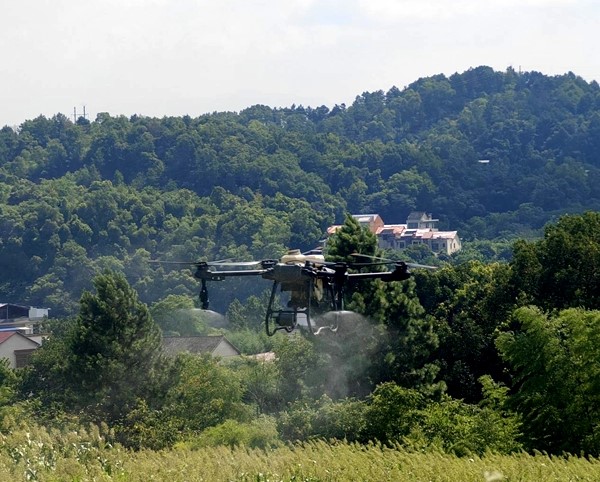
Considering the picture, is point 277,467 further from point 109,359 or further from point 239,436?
point 109,359

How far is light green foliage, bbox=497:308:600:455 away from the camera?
2850cm

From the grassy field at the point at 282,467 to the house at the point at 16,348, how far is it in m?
54.7

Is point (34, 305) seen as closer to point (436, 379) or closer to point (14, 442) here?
point (436, 379)

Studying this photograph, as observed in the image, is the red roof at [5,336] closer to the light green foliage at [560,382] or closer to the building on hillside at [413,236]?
the light green foliage at [560,382]

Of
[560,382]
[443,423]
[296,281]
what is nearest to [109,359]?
[443,423]

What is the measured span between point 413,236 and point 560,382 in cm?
13439

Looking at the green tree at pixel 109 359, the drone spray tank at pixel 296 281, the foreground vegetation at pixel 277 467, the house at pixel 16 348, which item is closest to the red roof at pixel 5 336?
the house at pixel 16 348

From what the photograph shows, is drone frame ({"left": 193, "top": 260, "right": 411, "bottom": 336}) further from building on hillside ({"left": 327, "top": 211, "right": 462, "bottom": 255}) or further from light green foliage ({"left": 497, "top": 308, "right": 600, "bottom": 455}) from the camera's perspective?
building on hillside ({"left": 327, "top": 211, "right": 462, "bottom": 255})

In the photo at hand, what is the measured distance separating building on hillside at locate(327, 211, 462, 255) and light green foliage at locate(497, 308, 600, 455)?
4746 inches

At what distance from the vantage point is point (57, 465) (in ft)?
66.7

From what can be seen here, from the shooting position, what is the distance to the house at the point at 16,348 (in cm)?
7525

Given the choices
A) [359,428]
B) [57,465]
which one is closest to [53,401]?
[359,428]

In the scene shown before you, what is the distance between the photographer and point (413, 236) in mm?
163875

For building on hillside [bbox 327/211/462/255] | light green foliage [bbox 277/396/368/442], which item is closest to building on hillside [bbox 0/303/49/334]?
building on hillside [bbox 327/211/462/255]
